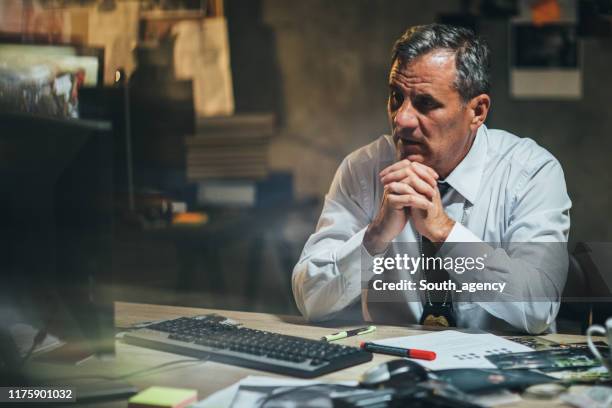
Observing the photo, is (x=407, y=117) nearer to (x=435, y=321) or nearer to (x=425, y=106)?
(x=425, y=106)

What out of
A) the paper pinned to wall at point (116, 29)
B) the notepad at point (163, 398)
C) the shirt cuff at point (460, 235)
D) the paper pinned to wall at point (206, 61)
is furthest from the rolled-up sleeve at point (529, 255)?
the paper pinned to wall at point (116, 29)

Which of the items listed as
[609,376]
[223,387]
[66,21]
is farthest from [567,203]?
[66,21]

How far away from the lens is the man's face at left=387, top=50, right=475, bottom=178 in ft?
5.81

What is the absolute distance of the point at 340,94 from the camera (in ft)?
10.8

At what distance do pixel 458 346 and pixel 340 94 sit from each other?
6.69 feet

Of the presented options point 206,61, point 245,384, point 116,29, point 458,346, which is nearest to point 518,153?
point 458,346

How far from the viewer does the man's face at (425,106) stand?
1771 millimetres

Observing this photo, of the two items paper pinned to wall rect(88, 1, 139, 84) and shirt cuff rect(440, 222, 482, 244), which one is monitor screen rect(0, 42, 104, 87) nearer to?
shirt cuff rect(440, 222, 482, 244)

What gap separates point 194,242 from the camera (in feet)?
9.43

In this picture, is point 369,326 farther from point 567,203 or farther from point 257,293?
point 257,293

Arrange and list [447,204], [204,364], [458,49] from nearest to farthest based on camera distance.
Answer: [204,364]
[458,49]
[447,204]

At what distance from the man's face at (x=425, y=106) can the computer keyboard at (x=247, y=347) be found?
62 cm

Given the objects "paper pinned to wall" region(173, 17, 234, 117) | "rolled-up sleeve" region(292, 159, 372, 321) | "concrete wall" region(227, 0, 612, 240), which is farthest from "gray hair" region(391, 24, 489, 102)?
"paper pinned to wall" region(173, 17, 234, 117)

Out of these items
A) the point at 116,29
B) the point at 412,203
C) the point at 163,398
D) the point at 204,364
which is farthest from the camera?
the point at 116,29
